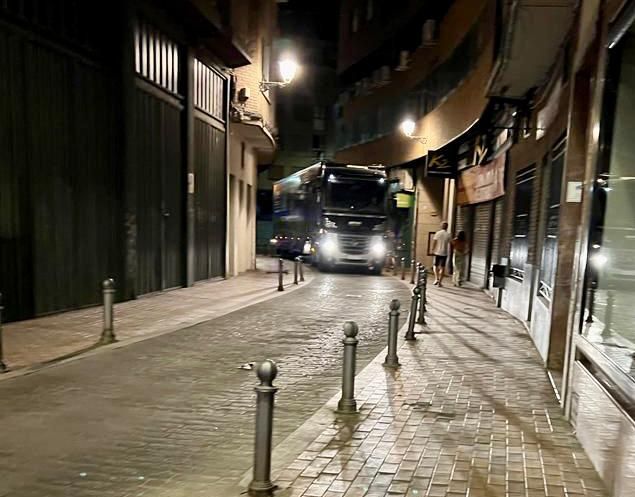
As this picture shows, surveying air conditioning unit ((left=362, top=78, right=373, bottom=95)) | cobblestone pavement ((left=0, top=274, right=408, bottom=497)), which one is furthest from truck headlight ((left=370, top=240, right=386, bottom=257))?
air conditioning unit ((left=362, top=78, right=373, bottom=95))

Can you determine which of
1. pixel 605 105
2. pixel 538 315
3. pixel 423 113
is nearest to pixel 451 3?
pixel 423 113

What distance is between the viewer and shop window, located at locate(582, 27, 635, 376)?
4836 mm

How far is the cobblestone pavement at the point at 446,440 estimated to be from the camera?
3.88 m

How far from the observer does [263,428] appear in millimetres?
3619

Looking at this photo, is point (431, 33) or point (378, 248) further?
point (431, 33)

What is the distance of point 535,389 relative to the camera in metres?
6.37

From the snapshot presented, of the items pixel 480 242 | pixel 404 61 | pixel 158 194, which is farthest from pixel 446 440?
pixel 404 61

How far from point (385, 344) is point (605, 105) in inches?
195

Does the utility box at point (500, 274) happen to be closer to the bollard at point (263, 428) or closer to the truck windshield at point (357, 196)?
the truck windshield at point (357, 196)

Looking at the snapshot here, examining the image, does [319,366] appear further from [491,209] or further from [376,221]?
[376,221]

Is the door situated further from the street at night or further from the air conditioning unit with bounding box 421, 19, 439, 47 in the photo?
the air conditioning unit with bounding box 421, 19, 439, 47

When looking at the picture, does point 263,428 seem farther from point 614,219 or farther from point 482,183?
point 482,183

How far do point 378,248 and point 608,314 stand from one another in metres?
15.6

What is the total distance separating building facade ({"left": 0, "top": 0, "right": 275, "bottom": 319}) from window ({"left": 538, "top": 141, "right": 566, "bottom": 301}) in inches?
340
